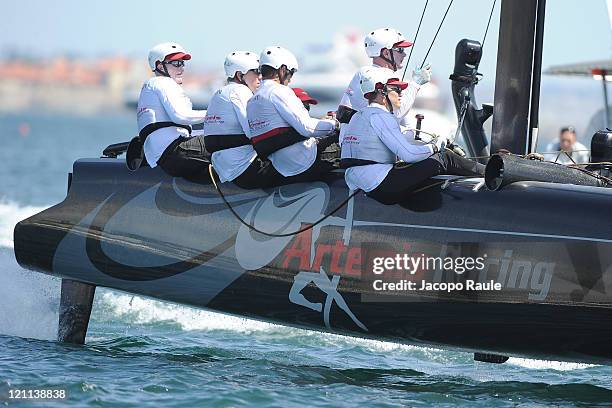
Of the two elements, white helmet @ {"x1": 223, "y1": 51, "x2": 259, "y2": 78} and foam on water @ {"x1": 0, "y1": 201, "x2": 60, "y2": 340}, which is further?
foam on water @ {"x1": 0, "y1": 201, "x2": 60, "y2": 340}

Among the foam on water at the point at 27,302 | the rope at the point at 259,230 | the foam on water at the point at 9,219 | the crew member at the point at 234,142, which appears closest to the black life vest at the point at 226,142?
the crew member at the point at 234,142

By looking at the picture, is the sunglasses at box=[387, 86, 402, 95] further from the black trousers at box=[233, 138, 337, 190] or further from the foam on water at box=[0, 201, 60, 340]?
the foam on water at box=[0, 201, 60, 340]

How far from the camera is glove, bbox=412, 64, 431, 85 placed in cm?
925

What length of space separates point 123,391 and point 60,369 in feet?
2.44

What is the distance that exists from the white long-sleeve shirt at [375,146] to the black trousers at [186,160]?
3.76ft

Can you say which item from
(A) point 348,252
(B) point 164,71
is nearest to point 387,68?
(B) point 164,71

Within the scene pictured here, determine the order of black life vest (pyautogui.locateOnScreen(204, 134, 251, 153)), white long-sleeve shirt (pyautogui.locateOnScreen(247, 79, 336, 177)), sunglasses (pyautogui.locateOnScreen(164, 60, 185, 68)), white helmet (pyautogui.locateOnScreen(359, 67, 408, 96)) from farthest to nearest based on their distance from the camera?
sunglasses (pyautogui.locateOnScreen(164, 60, 185, 68))
black life vest (pyautogui.locateOnScreen(204, 134, 251, 153))
white long-sleeve shirt (pyautogui.locateOnScreen(247, 79, 336, 177))
white helmet (pyautogui.locateOnScreen(359, 67, 408, 96))

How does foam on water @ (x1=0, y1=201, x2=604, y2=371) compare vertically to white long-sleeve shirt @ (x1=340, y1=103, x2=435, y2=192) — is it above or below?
below

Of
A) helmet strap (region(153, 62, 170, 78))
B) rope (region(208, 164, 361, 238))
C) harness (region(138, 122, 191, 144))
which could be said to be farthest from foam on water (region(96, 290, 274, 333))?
helmet strap (region(153, 62, 170, 78))

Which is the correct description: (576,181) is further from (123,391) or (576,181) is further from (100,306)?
(100,306)

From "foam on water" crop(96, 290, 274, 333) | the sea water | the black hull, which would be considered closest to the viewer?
the black hull

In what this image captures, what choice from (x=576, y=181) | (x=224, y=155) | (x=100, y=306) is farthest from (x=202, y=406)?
(x=100, y=306)

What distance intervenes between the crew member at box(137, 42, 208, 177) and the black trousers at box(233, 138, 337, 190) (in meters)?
0.42

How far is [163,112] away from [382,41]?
160 cm
